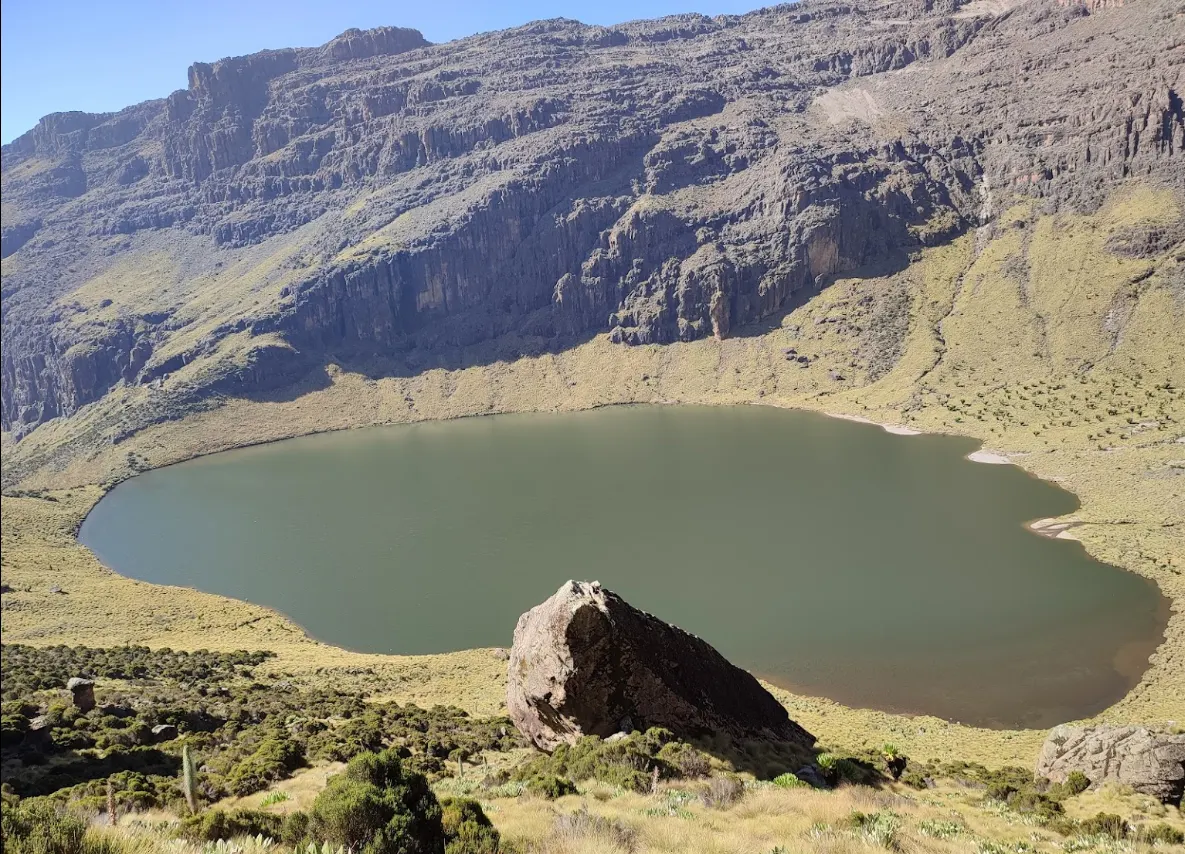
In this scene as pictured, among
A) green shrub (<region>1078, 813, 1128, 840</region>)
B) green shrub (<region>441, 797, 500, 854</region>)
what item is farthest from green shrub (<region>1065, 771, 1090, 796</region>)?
green shrub (<region>441, 797, 500, 854</region>)

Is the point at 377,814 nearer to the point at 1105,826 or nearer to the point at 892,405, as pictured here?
the point at 1105,826

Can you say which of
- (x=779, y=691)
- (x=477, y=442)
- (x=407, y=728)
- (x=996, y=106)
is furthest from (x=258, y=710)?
(x=996, y=106)

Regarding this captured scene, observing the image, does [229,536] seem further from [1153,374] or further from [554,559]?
[1153,374]

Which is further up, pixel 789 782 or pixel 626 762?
pixel 626 762

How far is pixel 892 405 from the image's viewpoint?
117625mm

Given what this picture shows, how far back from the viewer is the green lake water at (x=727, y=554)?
43.2 m

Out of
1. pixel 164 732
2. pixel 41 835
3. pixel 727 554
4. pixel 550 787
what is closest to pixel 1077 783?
pixel 550 787

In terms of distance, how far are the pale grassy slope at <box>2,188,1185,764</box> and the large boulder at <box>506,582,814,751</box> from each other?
40.8ft

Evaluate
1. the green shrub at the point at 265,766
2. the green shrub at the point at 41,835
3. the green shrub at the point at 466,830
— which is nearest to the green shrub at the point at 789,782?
the green shrub at the point at 466,830

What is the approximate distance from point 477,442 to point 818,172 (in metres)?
111

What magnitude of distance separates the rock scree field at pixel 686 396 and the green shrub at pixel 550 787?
158 millimetres

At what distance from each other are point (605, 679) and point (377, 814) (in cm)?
1198

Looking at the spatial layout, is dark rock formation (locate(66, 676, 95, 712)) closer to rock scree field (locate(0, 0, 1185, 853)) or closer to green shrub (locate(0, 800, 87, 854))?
rock scree field (locate(0, 0, 1185, 853))

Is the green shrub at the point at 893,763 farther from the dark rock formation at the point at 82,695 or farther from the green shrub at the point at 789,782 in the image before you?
the dark rock formation at the point at 82,695
